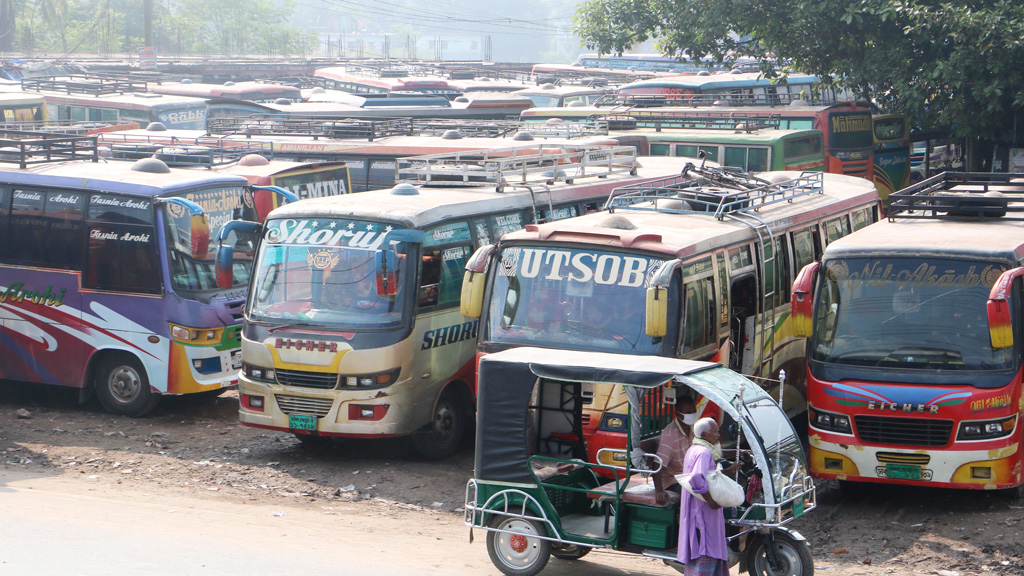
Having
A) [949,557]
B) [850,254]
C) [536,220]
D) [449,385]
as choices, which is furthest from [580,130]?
[949,557]

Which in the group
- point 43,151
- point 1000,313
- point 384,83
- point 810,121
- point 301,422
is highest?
point 384,83

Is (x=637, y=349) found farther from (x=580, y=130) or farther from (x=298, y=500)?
(x=580, y=130)

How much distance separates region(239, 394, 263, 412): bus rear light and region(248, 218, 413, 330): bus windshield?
0.75 m

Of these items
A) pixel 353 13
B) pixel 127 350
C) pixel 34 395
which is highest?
pixel 353 13

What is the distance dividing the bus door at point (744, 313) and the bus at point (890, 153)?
40.8 ft

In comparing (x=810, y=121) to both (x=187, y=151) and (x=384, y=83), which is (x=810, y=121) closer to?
(x=187, y=151)

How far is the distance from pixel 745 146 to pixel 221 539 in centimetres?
1308

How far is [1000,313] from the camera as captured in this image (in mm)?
8398

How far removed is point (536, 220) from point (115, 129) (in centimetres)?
1339

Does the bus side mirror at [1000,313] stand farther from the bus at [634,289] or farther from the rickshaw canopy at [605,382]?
the rickshaw canopy at [605,382]

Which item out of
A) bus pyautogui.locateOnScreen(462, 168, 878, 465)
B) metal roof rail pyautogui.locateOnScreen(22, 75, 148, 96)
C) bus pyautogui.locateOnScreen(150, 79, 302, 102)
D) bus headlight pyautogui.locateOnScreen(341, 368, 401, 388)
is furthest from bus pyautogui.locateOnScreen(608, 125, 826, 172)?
bus pyautogui.locateOnScreen(150, 79, 302, 102)

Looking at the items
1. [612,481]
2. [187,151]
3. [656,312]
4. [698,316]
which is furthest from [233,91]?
[612,481]

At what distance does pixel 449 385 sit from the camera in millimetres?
11188

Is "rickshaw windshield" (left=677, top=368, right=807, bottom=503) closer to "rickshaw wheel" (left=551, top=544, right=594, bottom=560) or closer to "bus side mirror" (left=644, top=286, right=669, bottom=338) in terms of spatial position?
"bus side mirror" (left=644, top=286, right=669, bottom=338)
